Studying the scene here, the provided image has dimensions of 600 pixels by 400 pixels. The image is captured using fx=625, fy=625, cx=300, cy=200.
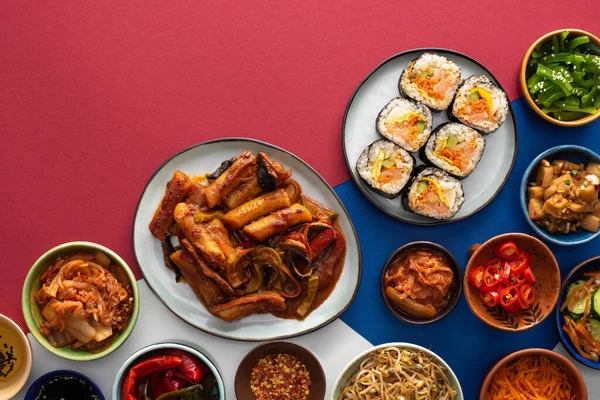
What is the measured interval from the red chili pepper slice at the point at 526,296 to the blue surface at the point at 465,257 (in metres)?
0.39

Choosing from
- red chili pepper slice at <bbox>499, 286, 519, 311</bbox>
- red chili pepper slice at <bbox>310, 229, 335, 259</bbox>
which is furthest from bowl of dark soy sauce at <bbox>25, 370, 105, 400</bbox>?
red chili pepper slice at <bbox>499, 286, 519, 311</bbox>

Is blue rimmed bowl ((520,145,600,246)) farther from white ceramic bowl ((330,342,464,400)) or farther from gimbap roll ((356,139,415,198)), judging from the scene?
white ceramic bowl ((330,342,464,400))

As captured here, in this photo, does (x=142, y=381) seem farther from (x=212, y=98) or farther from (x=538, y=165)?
(x=538, y=165)

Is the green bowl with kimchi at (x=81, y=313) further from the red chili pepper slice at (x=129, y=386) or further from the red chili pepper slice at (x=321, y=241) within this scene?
the red chili pepper slice at (x=321, y=241)

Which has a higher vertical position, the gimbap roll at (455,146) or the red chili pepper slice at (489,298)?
the gimbap roll at (455,146)

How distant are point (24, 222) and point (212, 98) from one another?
1.43m

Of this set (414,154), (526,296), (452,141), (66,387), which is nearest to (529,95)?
(452,141)

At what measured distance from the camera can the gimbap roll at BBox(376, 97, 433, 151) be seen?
155 inches

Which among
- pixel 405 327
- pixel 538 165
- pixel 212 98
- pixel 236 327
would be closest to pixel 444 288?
pixel 405 327

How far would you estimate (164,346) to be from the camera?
371 cm

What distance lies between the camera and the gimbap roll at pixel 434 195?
3.92m

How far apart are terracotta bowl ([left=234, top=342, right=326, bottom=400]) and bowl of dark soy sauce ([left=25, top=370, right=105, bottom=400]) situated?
851 mm

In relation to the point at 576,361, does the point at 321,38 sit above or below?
above

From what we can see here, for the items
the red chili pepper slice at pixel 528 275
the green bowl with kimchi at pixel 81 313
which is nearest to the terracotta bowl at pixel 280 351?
the green bowl with kimchi at pixel 81 313
